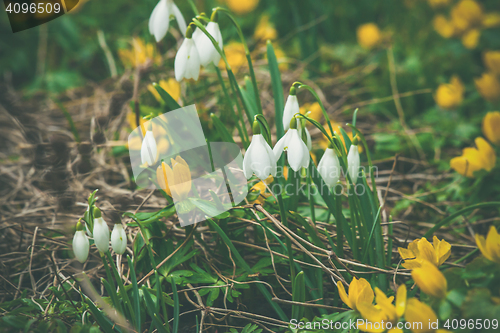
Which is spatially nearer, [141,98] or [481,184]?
[481,184]

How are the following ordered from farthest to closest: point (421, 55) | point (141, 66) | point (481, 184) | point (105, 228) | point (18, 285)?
point (421, 55), point (141, 66), point (481, 184), point (18, 285), point (105, 228)

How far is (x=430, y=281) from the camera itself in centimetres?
75

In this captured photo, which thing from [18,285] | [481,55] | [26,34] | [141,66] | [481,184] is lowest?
[481,184]

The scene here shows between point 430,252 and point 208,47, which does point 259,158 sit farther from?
point 430,252

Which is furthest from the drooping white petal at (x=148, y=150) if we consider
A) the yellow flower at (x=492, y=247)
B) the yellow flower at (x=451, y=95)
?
the yellow flower at (x=451, y=95)

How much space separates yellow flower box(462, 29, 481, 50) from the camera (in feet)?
7.99

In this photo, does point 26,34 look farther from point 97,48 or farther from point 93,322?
point 93,322

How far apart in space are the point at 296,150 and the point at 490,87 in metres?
1.83

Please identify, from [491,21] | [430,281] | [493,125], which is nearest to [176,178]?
[430,281]

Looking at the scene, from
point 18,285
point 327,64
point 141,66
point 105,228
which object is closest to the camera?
point 105,228

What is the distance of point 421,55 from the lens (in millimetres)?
2576

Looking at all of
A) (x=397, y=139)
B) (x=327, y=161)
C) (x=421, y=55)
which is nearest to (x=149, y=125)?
(x=327, y=161)

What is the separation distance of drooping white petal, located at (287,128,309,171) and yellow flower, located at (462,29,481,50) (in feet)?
7.77

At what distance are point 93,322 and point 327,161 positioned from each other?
87 cm
